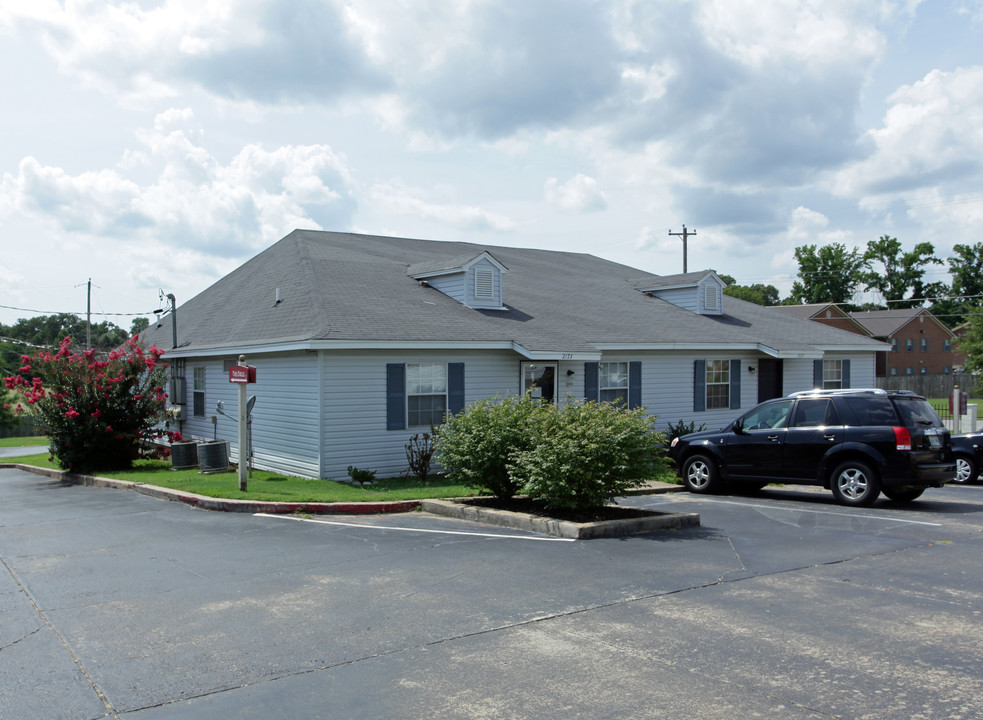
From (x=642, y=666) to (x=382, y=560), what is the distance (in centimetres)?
394

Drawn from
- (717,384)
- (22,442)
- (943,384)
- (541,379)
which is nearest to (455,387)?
(541,379)

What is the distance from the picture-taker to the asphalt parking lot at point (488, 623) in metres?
4.97

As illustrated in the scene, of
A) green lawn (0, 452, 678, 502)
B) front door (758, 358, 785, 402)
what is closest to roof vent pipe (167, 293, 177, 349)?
green lawn (0, 452, 678, 502)

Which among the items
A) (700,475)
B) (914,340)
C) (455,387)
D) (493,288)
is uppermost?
(914,340)

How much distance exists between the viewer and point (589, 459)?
10414mm

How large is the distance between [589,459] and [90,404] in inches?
551

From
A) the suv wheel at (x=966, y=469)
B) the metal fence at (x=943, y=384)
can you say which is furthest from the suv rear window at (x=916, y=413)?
the metal fence at (x=943, y=384)

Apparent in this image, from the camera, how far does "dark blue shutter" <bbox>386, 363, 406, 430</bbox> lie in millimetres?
16406

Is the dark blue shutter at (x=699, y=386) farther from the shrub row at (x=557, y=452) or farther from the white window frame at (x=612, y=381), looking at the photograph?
the shrub row at (x=557, y=452)

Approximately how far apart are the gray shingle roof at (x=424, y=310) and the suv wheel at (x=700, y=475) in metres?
4.27

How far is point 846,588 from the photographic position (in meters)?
7.55

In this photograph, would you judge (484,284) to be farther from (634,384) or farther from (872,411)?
(872,411)

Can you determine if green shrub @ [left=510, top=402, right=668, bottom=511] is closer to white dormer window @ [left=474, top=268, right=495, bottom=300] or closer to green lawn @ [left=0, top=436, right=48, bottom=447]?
white dormer window @ [left=474, top=268, right=495, bottom=300]

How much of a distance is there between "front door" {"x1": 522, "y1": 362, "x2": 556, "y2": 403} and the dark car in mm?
8471
